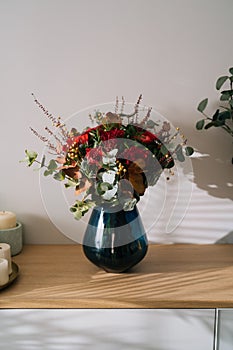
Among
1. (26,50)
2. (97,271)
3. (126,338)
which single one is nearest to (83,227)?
(97,271)

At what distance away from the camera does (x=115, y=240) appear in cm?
119

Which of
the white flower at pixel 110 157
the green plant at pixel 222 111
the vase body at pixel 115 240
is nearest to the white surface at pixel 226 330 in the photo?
the vase body at pixel 115 240

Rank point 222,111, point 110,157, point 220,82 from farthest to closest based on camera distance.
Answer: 1. point 222,111
2. point 220,82
3. point 110,157

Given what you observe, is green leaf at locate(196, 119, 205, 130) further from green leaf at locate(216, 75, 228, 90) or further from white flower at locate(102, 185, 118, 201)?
white flower at locate(102, 185, 118, 201)

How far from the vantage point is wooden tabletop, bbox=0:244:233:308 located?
3.55ft

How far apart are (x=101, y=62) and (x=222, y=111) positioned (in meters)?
0.47

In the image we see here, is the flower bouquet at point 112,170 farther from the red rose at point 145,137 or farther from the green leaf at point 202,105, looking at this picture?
the green leaf at point 202,105

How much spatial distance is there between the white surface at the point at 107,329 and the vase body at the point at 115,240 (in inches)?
6.2

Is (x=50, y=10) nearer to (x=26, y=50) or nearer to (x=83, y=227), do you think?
(x=26, y=50)

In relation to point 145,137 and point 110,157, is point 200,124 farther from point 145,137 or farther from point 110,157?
point 110,157

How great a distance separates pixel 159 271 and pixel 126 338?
0.24 m

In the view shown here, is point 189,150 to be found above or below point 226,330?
above

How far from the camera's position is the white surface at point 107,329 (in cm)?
109

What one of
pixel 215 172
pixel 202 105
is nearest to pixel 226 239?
pixel 215 172
